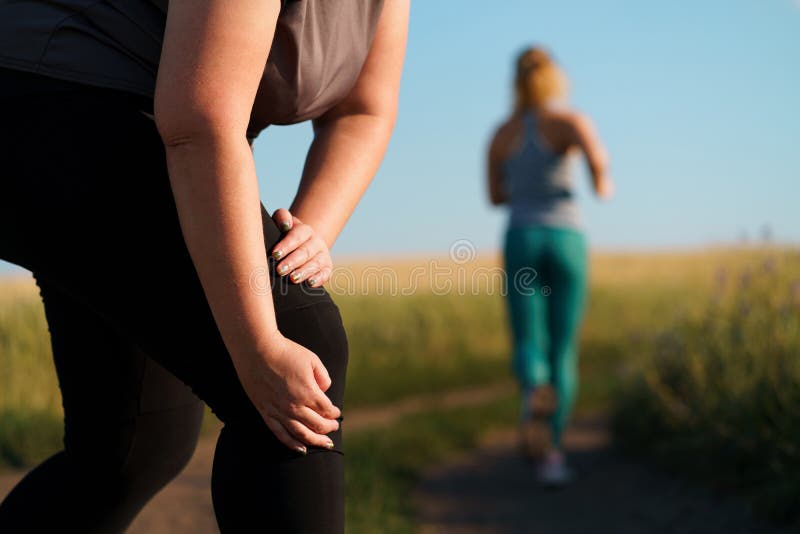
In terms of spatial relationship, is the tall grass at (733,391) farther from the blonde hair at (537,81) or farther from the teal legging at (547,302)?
the blonde hair at (537,81)

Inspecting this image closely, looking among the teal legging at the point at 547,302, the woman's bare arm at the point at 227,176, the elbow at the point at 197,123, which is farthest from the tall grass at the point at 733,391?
the elbow at the point at 197,123

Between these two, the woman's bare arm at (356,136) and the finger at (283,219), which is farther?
the woman's bare arm at (356,136)

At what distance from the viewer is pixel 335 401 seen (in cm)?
114

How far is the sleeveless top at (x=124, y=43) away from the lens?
113cm

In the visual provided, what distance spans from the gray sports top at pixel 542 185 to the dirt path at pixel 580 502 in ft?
4.29

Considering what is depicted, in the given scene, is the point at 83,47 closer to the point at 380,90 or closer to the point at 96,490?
the point at 380,90

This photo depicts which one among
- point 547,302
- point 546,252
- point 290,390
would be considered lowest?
point 547,302

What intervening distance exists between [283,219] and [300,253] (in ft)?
0.23

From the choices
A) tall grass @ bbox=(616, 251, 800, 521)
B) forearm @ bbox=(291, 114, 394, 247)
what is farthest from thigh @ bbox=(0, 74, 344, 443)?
tall grass @ bbox=(616, 251, 800, 521)

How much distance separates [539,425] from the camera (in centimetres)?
437

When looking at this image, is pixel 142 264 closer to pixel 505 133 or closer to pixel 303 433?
pixel 303 433

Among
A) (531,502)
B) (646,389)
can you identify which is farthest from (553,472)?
(646,389)

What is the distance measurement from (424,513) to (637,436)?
1.33 m

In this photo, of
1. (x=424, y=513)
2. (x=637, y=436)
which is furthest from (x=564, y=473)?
(x=424, y=513)
